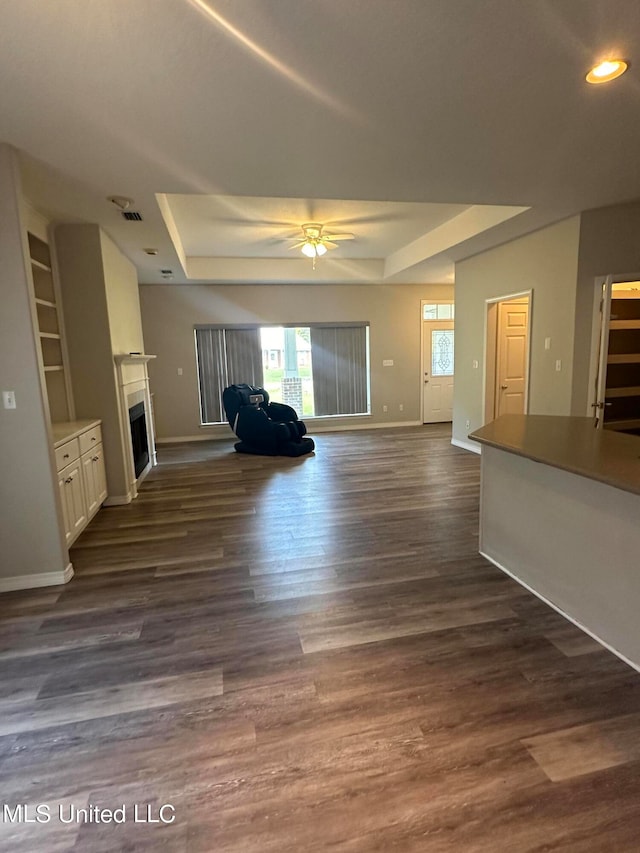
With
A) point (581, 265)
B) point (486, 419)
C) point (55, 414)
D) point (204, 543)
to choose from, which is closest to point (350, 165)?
point (581, 265)

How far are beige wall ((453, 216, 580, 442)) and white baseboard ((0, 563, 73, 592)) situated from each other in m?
4.64

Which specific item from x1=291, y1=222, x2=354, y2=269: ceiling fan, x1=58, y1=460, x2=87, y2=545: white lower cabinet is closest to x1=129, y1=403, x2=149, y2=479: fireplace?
x1=58, y1=460, x2=87, y2=545: white lower cabinet

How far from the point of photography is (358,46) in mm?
1771

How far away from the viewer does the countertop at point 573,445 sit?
192cm

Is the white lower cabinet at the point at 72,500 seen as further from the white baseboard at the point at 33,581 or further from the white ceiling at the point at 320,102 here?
the white ceiling at the point at 320,102

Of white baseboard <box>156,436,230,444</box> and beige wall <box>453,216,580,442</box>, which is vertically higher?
beige wall <box>453,216,580,442</box>

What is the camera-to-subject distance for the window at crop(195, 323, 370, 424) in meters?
7.61

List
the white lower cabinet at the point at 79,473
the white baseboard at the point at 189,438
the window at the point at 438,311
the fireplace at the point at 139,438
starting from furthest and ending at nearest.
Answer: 1. the window at the point at 438,311
2. the white baseboard at the point at 189,438
3. the fireplace at the point at 139,438
4. the white lower cabinet at the point at 79,473

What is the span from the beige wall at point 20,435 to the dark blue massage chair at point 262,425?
11.7ft

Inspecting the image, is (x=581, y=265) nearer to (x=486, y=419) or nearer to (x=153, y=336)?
(x=486, y=419)

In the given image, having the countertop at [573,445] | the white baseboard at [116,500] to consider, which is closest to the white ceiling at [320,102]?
the countertop at [573,445]

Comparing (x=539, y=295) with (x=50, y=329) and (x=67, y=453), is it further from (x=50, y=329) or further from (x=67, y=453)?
(x=50, y=329)

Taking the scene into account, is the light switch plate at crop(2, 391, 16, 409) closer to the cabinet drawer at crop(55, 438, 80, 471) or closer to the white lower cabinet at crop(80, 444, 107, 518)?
the cabinet drawer at crop(55, 438, 80, 471)

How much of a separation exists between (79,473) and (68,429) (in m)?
0.39
